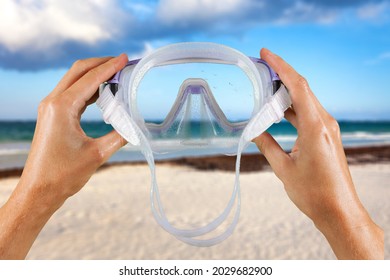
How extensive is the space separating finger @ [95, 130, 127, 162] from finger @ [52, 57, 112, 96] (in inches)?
10.8

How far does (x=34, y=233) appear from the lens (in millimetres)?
1678

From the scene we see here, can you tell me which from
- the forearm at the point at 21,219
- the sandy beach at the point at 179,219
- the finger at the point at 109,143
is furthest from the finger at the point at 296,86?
the sandy beach at the point at 179,219

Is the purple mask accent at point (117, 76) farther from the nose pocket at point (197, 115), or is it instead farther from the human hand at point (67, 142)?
the nose pocket at point (197, 115)

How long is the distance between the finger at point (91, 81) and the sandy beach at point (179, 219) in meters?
2.77

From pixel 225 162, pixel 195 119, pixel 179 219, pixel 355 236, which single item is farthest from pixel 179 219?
pixel 225 162

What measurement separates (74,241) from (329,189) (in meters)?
3.57

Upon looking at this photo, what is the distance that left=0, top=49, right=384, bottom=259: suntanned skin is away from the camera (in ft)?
5.14

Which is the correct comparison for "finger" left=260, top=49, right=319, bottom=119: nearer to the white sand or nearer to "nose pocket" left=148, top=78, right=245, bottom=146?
"nose pocket" left=148, top=78, right=245, bottom=146

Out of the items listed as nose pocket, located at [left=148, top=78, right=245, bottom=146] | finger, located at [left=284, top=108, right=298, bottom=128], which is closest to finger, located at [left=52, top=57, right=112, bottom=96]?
nose pocket, located at [left=148, top=78, right=245, bottom=146]

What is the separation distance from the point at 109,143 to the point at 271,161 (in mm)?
681

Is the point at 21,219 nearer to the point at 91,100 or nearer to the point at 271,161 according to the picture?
the point at 91,100

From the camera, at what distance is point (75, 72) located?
1.80 metres
